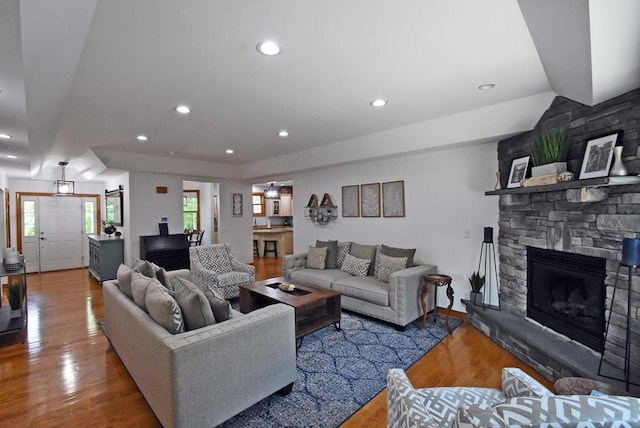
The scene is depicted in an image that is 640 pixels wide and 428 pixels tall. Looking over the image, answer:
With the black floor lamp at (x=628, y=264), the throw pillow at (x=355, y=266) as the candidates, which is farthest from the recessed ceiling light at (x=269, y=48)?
the throw pillow at (x=355, y=266)

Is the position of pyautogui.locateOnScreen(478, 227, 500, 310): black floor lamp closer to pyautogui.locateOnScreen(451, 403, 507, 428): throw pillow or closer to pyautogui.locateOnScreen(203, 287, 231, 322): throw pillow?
pyautogui.locateOnScreen(203, 287, 231, 322): throw pillow

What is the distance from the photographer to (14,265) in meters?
3.53

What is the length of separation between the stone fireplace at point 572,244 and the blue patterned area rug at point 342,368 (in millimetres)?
853

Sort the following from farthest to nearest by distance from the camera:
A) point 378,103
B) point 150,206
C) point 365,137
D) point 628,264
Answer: point 150,206
point 365,137
point 378,103
point 628,264

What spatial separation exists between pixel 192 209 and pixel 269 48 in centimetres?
786

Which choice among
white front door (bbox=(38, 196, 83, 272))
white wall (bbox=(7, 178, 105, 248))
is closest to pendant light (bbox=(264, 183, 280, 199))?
white wall (bbox=(7, 178, 105, 248))

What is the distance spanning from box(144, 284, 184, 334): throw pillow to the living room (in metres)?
1.60

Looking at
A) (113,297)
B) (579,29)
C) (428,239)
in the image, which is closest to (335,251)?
(428,239)

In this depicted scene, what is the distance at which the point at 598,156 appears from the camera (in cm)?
229

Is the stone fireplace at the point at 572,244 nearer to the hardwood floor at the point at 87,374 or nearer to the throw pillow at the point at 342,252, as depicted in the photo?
the hardwood floor at the point at 87,374

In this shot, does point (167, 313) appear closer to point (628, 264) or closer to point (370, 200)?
point (628, 264)

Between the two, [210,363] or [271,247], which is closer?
[210,363]

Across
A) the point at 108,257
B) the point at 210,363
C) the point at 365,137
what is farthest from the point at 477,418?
the point at 108,257

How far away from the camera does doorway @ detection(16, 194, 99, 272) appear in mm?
6965
